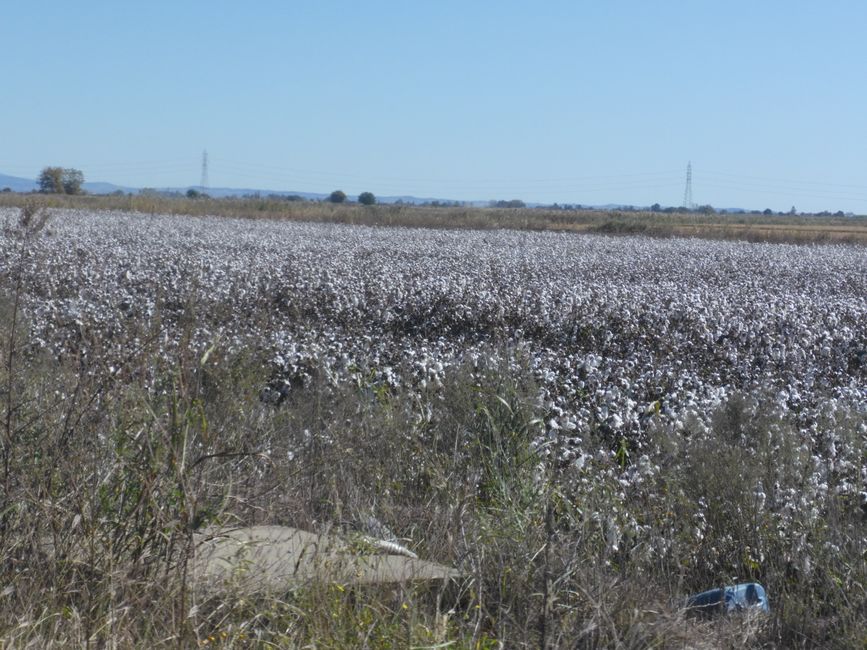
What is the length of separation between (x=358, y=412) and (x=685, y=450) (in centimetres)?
221

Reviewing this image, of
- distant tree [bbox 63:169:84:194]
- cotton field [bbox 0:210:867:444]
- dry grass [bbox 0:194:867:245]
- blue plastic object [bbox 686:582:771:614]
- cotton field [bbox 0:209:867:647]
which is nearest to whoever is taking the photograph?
cotton field [bbox 0:209:867:647]

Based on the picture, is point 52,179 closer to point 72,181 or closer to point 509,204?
point 72,181

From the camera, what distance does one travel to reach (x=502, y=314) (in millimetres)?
13891

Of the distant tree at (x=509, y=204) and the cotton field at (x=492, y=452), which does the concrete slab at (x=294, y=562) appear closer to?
the cotton field at (x=492, y=452)

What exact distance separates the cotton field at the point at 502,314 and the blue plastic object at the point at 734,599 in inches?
77.2

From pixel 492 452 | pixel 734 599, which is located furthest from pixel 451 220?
pixel 734 599

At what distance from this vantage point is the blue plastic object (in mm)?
4531

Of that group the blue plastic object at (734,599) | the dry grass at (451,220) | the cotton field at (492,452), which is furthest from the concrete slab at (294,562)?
the dry grass at (451,220)

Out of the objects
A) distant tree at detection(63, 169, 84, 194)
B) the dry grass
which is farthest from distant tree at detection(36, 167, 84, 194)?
the dry grass

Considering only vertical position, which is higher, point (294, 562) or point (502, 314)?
point (502, 314)

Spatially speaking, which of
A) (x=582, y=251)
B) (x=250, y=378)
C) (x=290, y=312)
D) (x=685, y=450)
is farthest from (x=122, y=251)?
(x=685, y=450)

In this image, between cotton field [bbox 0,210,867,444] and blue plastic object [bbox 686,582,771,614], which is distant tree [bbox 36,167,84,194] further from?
blue plastic object [bbox 686,582,771,614]

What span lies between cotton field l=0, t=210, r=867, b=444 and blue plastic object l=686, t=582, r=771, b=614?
1.96 metres

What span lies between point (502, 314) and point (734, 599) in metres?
9.46
